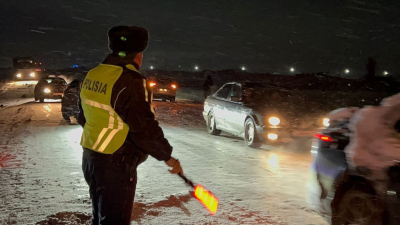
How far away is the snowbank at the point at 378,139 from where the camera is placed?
397 cm

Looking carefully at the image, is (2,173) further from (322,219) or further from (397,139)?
(397,139)

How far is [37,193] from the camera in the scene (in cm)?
604

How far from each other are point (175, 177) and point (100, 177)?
4582 mm

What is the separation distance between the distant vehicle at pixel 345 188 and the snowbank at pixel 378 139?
75mm

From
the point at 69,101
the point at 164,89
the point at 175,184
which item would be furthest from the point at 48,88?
the point at 175,184

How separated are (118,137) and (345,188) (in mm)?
2832

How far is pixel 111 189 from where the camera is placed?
270 centimetres

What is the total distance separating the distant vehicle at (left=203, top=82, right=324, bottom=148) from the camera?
33.6 feet

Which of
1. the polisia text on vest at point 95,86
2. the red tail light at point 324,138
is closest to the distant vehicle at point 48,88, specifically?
the red tail light at point 324,138

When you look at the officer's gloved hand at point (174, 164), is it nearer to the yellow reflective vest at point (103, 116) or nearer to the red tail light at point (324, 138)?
the yellow reflective vest at point (103, 116)

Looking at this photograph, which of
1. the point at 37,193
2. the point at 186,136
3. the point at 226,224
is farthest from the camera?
the point at 186,136

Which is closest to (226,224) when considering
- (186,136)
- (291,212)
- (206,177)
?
(291,212)

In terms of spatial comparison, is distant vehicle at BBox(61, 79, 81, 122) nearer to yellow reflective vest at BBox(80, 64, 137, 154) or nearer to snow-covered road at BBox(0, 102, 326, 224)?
snow-covered road at BBox(0, 102, 326, 224)

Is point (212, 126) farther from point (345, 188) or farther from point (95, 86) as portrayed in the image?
point (95, 86)
